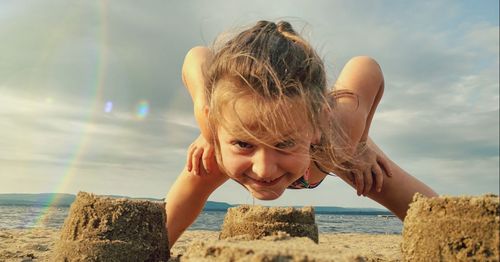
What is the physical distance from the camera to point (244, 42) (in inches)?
146

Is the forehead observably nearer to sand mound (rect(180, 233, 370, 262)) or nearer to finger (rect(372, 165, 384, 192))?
sand mound (rect(180, 233, 370, 262))

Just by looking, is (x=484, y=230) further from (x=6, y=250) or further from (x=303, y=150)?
(x=6, y=250)

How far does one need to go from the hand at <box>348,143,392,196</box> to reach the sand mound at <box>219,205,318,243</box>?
918mm

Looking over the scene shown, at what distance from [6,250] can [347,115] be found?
4.98 m

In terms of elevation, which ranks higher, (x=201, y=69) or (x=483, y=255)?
(x=201, y=69)

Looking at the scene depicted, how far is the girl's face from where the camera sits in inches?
131

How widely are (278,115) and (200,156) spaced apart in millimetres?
1453

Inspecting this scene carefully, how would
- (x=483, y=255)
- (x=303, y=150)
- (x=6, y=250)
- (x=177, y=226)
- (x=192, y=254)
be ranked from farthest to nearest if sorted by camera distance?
→ (x=6, y=250), (x=177, y=226), (x=303, y=150), (x=483, y=255), (x=192, y=254)

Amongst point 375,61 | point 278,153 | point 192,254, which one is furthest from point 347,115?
point 192,254

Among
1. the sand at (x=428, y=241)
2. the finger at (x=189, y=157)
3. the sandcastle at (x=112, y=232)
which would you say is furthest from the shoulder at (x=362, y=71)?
the sandcastle at (x=112, y=232)

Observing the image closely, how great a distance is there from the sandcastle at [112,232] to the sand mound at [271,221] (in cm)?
179

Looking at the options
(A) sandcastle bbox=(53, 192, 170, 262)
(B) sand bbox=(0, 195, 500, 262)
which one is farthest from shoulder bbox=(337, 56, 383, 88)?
(A) sandcastle bbox=(53, 192, 170, 262)

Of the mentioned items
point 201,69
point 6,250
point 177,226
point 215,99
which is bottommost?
point 6,250

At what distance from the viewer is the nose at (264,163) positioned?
3.34 meters
